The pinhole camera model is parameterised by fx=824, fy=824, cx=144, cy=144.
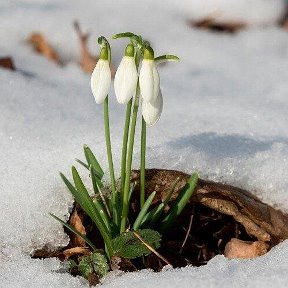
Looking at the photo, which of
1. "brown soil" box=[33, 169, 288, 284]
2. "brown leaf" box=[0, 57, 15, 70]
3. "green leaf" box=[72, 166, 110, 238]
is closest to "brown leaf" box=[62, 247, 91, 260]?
"brown soil" box=[33, 169, 288, 284]

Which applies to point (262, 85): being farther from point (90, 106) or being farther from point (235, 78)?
point (90, 106)

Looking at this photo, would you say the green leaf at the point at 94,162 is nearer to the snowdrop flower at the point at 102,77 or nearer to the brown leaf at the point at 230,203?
the brown leaf at the point at 230,203

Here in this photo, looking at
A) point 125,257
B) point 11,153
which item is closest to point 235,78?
point 11,153

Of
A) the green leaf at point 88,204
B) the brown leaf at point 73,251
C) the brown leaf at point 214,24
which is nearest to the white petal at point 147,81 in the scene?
the green leaf at point 88,204

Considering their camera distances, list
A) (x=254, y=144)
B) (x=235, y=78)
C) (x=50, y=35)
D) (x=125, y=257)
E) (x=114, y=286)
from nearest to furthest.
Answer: (x=114, y=286) → (x=125, y=257) → (x=254, y=144) → (x=235, y=78) → (x=50, y=35)

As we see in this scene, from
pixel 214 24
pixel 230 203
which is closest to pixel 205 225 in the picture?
pixel 230 203

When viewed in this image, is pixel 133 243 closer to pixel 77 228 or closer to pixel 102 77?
pixel 77 228

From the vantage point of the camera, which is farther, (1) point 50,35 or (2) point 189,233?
(1) point 50,35
